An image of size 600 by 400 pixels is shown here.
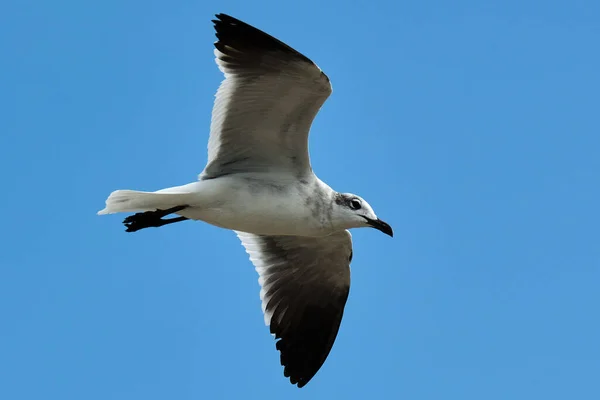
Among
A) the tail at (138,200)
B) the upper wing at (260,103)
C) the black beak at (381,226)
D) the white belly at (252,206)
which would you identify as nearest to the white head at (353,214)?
the black beak at (381,226)

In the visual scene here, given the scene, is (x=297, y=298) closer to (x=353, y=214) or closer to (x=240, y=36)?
(x=353, y=214)

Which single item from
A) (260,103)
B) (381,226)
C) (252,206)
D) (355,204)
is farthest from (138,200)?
(381,226)

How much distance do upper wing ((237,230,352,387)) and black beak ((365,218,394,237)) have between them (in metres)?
1.33

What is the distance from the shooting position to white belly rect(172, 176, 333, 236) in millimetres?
10117

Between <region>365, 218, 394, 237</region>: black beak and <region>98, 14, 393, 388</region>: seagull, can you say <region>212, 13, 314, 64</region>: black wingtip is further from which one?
<region>365, 218, 394, 237</region>: black beak

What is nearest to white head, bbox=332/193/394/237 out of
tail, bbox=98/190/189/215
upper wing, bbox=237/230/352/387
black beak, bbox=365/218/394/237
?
black beak, bbox=365/218/394/237

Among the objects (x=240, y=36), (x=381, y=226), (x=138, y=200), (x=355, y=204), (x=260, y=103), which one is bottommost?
(x=138, y=200)

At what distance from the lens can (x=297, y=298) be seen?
11.9m

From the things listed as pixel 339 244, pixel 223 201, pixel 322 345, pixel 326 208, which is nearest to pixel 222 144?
pixel 223 201

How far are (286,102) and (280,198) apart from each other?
3.24ft

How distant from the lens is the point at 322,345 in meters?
11.8

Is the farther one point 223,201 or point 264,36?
point 223,201

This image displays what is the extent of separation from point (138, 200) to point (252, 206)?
113 centimetres

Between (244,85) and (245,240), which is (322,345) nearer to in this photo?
(245,240)
